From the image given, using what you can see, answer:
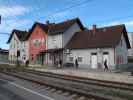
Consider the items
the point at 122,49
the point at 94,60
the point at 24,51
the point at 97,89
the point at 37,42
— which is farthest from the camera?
the point at 24,51

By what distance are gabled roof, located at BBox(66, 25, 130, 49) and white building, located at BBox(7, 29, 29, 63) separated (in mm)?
17445

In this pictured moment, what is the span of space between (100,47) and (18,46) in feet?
108

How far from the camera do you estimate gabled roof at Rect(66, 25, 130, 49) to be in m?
38.3

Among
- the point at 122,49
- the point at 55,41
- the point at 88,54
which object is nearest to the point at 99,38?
the point at 88,54

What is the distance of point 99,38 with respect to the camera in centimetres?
4122

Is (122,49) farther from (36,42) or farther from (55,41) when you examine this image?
(36,42)

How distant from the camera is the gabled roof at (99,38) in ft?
126

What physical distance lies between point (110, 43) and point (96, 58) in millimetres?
3330

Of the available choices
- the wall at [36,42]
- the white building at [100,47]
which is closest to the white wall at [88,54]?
the white building at [100,47]

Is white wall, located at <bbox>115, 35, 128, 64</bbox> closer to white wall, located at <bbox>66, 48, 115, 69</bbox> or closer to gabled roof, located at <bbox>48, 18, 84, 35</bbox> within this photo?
white wall, located at <bbox>66, 48, 115, 69</bbox>

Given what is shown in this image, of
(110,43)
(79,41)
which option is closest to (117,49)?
(110,43)

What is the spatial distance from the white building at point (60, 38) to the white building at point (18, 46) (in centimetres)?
1156

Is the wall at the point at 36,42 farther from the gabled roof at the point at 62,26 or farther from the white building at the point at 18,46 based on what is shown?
the white building at the point at 18,46

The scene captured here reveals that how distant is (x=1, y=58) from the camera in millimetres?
85562
